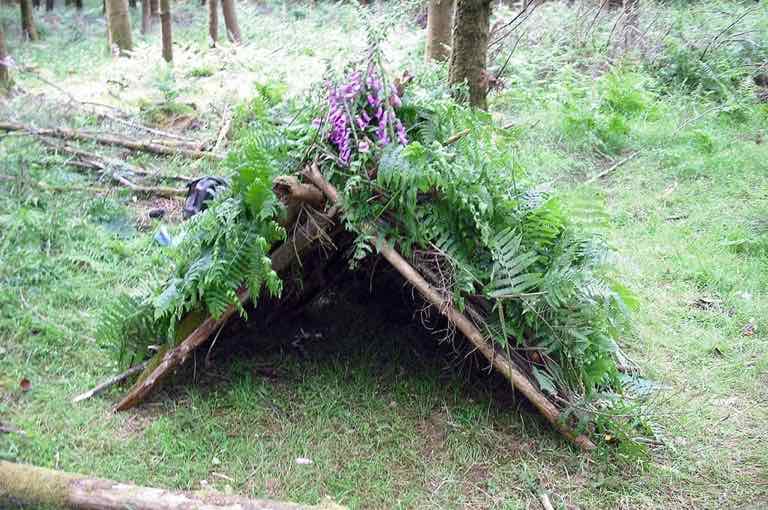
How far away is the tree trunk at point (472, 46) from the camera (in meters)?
6.36

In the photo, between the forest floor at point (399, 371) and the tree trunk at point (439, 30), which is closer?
the forest floor at point (399, 371)

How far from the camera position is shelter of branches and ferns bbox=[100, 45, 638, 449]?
3770 millimetres

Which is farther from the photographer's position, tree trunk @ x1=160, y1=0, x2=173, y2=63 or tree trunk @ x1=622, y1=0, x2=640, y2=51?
tree trunk @ x1=160, y1=0, x2=173, y2=63

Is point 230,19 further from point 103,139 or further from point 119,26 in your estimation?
point 103,139

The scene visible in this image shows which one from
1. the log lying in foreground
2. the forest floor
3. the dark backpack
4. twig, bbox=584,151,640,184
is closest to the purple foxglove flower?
the forest floor

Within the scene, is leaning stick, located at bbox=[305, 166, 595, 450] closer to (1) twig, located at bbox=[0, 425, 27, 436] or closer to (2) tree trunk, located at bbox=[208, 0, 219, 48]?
(1) twig, located at bbox=[0, 425, 27, 436]

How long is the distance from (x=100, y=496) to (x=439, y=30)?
23.3ft

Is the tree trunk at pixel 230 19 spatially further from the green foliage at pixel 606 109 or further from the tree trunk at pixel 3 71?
the green foliage at pixel 606 109

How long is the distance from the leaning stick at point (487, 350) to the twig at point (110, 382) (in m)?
1.55

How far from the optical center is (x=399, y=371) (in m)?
4.36

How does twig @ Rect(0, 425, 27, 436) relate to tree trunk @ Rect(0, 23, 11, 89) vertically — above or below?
below

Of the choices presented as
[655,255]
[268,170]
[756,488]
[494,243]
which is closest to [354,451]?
[494,243]

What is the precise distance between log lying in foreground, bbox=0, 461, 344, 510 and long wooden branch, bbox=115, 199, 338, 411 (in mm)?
797

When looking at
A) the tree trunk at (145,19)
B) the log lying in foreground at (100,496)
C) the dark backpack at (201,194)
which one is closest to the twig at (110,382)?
the log lying in foreground at (100,496)
